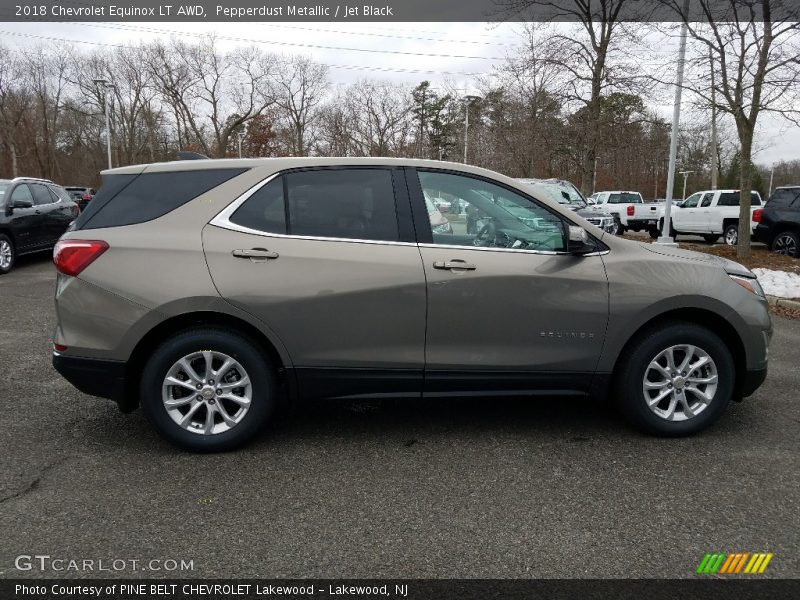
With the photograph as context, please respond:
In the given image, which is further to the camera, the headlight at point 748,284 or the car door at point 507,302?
the headlight at point 748,284

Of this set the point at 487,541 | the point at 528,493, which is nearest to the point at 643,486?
the point at 528,493

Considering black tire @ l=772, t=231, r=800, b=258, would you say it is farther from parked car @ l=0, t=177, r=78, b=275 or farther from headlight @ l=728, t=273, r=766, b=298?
parked car @ l=0, t=177, r=78, b=275

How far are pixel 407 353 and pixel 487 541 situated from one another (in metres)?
1.25

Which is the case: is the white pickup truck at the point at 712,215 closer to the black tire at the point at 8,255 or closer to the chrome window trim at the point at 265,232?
the chrome window trim at the point at 265,232

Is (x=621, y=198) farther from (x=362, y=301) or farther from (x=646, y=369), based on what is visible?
(x=362, y=301)

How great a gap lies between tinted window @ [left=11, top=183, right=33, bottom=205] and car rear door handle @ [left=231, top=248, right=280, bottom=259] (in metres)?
10.0

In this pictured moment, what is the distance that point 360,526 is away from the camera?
2.88 meters

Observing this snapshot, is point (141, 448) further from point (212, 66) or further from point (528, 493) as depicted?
point (212, 66)

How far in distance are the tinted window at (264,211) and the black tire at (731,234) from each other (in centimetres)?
1705

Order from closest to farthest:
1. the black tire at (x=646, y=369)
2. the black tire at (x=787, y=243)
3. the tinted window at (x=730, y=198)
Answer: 1. the black tire at (x=646, y=369)
2. the black tire at (x=787, y=243)
3. the tinted window at (x=730, y=198)

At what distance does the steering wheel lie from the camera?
3.77 metres

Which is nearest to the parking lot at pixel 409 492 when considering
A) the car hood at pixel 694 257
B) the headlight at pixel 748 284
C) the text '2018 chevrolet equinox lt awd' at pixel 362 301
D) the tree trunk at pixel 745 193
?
the text '2018 chevrolet equinox lt awd' at pixel 362 301

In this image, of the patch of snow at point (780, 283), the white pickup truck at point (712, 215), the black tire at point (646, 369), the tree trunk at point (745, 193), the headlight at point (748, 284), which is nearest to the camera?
the black tire at point (646, 369)

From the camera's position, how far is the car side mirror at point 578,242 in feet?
12.2
